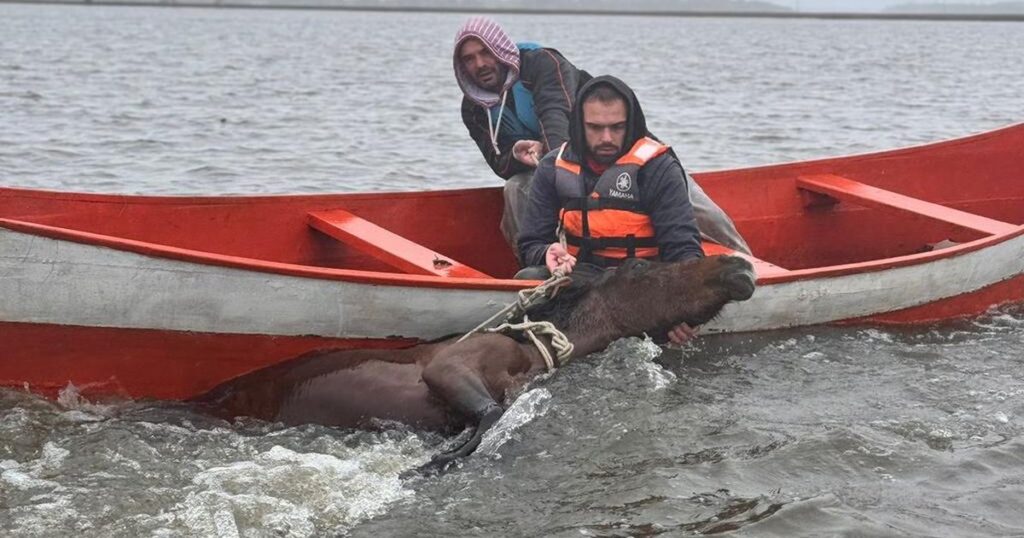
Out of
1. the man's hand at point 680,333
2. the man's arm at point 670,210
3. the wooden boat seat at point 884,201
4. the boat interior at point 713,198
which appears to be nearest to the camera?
the man's hand at point 680,333

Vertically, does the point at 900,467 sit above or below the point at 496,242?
below

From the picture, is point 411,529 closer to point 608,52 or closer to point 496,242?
point 496,242

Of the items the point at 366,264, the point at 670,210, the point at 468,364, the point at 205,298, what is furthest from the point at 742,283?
the point at 366,264

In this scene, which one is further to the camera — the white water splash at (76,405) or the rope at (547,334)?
the rope at (547,334)

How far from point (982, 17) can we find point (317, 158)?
132444mm

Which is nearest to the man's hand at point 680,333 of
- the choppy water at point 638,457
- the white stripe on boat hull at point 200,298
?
the choppy water at point 638,457

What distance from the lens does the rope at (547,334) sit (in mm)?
7008

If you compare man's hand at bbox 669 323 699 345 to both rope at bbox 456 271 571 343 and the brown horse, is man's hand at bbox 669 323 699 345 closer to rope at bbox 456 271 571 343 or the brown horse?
the brown horse

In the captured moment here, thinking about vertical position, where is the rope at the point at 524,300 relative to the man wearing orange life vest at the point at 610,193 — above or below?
below

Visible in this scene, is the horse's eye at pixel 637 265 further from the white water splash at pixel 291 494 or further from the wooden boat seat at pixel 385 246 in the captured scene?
the white water splash at pixel 291 494

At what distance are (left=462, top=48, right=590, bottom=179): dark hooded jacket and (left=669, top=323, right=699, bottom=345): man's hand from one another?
2009 mm

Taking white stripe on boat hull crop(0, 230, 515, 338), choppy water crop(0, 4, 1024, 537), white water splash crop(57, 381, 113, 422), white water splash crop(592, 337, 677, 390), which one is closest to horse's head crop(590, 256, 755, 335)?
white water splash crop(592, 337, 677, 390)

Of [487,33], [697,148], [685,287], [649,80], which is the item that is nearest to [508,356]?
[685,287]

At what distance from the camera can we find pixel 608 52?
51906mm
